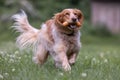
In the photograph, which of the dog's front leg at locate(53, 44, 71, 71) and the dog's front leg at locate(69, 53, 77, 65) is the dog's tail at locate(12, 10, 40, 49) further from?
the dog's front leg at locate(53, 44, 71, 71)

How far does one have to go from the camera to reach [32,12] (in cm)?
3036

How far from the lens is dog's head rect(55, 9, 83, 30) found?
340 inches

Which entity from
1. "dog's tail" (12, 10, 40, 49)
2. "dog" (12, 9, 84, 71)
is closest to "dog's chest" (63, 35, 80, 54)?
"dog" (12, 9, 84, 71)

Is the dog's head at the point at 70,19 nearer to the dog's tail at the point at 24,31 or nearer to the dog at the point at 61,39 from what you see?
the dog at the point at 61,39

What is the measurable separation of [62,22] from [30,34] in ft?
4.75

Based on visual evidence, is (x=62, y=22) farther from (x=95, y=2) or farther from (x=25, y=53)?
(x=95, y=2)

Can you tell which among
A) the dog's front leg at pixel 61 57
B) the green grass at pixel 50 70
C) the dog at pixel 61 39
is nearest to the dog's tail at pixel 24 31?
the green grass at pixel 50 70

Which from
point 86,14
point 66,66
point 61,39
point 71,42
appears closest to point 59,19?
point 61,39

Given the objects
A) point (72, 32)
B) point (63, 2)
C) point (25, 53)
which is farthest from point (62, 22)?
point (63, 2)

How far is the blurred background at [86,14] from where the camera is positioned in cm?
2855

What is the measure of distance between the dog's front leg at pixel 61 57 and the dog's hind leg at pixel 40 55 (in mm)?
523

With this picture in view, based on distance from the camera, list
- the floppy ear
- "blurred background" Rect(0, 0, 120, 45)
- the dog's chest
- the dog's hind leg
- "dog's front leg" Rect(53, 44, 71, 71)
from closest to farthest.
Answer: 1. "dog's front leg" Rect(53, 44, 71, 71)
2. the floppy ear
3. the dog's chest
4. the dog's hind leg
5. "blurred background" Rect(0, 0, 120, 45)

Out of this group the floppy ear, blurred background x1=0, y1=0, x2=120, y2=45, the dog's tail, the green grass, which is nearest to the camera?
the green grass

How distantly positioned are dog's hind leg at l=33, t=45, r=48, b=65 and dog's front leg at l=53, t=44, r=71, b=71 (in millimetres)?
523
